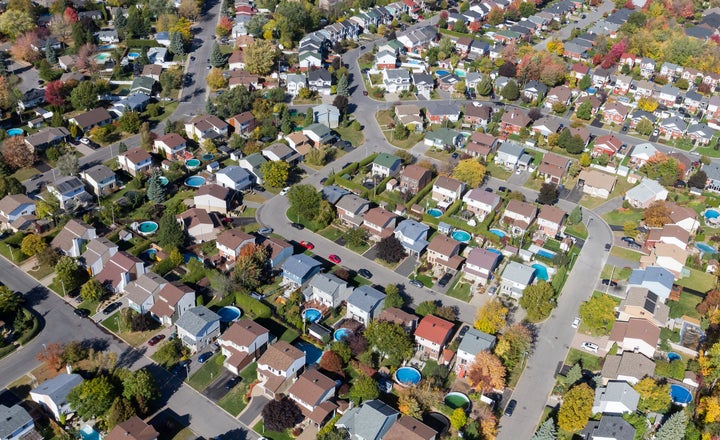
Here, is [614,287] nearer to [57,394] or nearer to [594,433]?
[594,433]

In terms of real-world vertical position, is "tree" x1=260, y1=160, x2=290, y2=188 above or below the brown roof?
below

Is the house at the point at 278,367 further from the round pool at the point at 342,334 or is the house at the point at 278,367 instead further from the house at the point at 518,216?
the house at the point at 518,216

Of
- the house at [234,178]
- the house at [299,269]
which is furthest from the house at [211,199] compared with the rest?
the house at [299,269]

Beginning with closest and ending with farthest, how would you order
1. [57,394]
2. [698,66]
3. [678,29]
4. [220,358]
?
[57,394]
[220,358]
[698,66]
[678,29]

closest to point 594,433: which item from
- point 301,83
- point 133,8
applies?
point 301,83

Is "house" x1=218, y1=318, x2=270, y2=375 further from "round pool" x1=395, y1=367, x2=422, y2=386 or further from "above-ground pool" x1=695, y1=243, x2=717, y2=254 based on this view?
"above-ground pool" x1=695, y1=243, x2=717, y2=254

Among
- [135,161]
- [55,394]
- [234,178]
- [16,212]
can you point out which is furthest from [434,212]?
[16,212]

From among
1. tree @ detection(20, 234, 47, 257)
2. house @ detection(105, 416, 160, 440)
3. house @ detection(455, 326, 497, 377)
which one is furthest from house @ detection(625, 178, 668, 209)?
tree @ detection(20, 234, 47, 257)
